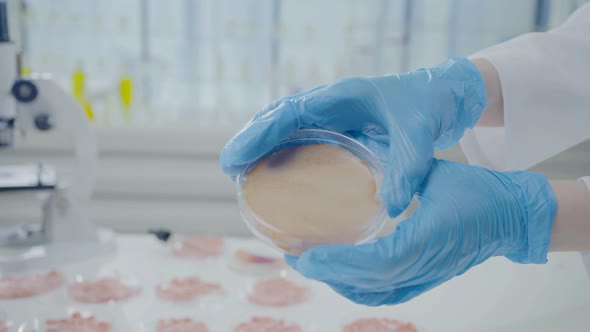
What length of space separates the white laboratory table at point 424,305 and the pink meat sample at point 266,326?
3cm

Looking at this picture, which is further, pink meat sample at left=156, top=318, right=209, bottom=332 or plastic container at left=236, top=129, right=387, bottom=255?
pink meat sample at left=156, top=318, right=209, bottom=332

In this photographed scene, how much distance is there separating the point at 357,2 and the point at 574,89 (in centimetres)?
149

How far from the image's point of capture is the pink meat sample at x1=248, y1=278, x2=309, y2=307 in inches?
48.3

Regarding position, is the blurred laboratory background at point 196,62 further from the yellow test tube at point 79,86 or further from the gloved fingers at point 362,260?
the gloved fingers at point 362,260

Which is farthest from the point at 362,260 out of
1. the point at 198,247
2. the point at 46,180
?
the point at 46,180

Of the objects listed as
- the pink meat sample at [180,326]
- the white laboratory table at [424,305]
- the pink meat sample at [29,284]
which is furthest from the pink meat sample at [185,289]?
the pink meat sample at [29,284]

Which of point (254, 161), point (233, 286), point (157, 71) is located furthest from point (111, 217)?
point (254, 161)

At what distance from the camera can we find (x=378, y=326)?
42.9 inches

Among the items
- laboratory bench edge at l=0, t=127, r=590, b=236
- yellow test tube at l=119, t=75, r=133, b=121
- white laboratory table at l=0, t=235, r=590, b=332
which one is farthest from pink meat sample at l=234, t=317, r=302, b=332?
yellow test tube at l=119, t=75, r=133, b=121

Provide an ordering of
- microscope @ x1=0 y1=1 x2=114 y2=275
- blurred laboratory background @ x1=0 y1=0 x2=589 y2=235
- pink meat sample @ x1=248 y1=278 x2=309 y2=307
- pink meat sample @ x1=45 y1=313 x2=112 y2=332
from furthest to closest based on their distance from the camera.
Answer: blurred laboratory background @ x1=0 y1=0 x2=589 y2=235, microscope @ x1=0 y1=1 x2=114 y2=275, pink meat sample @ x1=248 y1=278 x2=309 y2=307, pink meat sample @ x1=45 y1=313 x2=112 y2=332

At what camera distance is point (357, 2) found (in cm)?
243

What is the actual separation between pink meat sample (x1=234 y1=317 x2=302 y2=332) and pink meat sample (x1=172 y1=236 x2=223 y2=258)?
1.54 ft

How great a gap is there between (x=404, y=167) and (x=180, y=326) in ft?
1.87

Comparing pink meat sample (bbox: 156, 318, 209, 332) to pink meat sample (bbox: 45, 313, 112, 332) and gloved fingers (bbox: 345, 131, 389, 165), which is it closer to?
pink meat sample (bbox: 45, 313, 112, 332)
